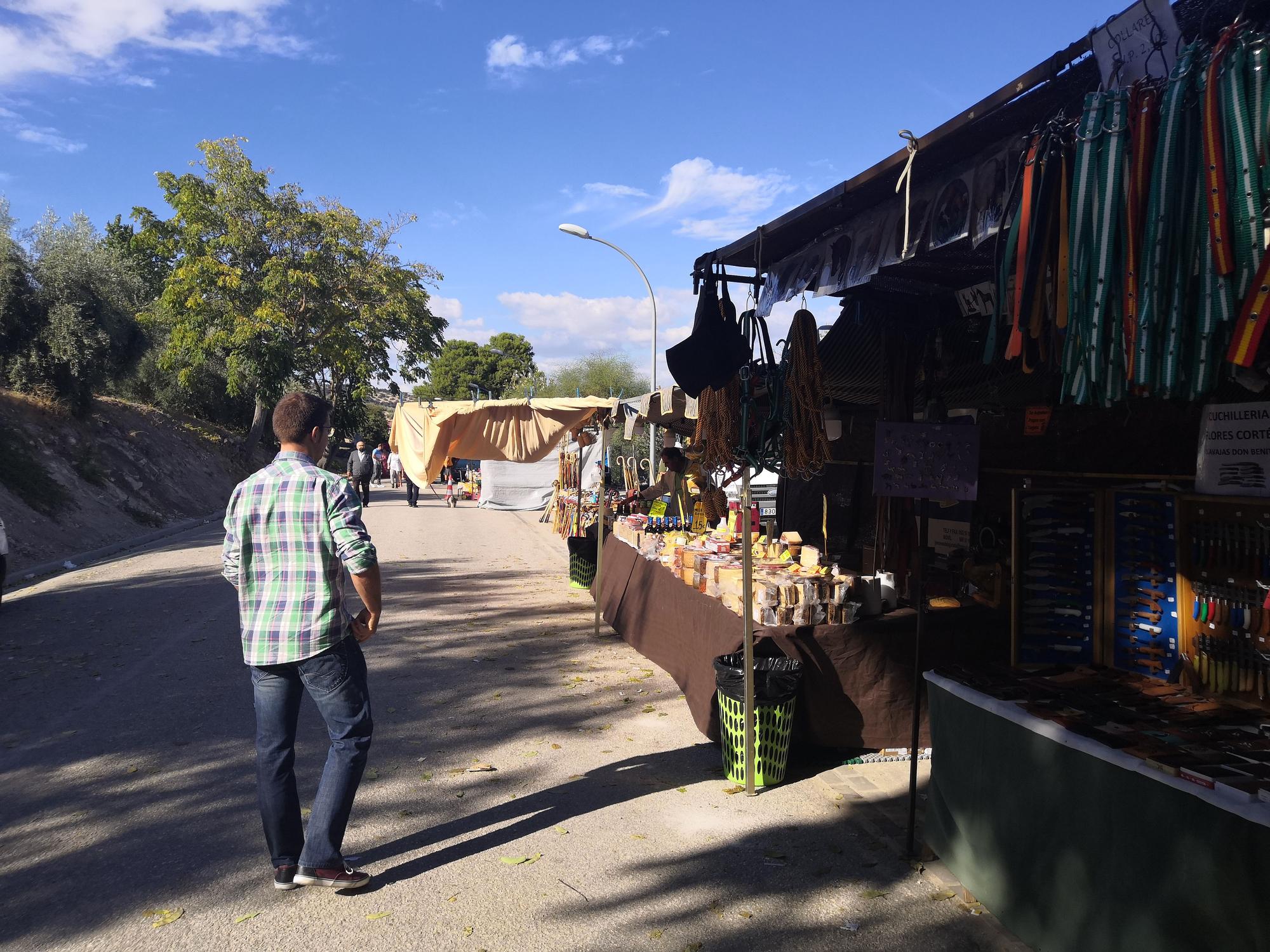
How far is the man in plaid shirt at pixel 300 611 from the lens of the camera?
11.4ft

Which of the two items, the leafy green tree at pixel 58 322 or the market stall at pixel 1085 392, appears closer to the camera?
the market stall at pixel 1085 392

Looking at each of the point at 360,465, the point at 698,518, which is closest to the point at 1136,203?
the point at 698,518

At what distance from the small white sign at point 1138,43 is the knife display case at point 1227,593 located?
73.1 inches

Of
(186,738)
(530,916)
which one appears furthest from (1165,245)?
(186,738)

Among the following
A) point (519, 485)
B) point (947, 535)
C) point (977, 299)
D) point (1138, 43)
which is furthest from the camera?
point (519, 485)

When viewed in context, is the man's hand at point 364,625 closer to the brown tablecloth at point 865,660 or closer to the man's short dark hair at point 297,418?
the man's short dark hair at point 297,418

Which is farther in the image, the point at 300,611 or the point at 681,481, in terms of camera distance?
the point at 681,481

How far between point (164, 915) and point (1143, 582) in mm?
4496

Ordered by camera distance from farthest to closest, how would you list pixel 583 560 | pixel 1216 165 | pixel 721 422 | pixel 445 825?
pixel 583 560 → pixel 721 422 → pixel 445 825 → pixel 1216 165

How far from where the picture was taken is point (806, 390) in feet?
18.4

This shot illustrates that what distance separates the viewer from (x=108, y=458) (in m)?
22.0

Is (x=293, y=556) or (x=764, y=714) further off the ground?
(x=293, y=556)

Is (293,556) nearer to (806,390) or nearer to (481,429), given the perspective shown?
(806,390)

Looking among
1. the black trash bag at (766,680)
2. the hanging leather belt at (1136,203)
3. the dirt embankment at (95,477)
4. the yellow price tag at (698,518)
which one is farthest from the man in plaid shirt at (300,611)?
the dirt embankment at (95,477)
